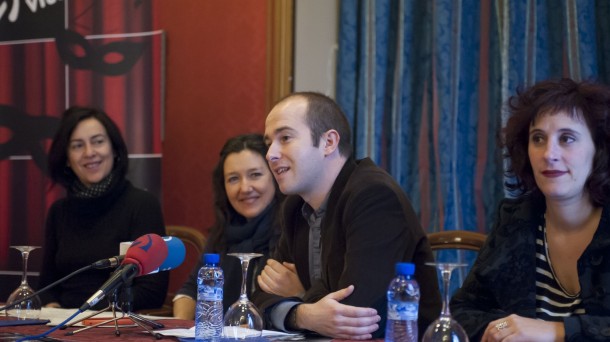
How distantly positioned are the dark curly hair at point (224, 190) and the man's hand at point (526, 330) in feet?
5.02

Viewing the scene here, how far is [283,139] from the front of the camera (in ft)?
9.36

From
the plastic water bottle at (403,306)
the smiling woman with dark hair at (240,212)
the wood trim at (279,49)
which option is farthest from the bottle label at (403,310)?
the wood trim at (279,49)

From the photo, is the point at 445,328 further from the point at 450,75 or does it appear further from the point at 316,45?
the point at 316,45

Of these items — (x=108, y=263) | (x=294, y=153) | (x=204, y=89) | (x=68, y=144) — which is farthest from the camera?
(x=204, y=89)

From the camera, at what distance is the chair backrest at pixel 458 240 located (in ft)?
10.7

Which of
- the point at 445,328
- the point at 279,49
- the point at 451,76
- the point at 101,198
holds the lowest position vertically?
the point at 445,328

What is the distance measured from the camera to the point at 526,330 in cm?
226

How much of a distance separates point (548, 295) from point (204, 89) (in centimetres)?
259

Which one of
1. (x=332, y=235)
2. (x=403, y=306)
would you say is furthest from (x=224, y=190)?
(x=403, y=306)

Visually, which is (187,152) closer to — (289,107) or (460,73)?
(460,73)

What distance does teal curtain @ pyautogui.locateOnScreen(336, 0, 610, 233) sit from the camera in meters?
3.70

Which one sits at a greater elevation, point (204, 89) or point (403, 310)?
point (204, 89)

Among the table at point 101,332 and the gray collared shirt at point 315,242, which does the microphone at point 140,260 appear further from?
the gray collared shirt at point 315,242

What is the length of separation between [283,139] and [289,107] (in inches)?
4.0
